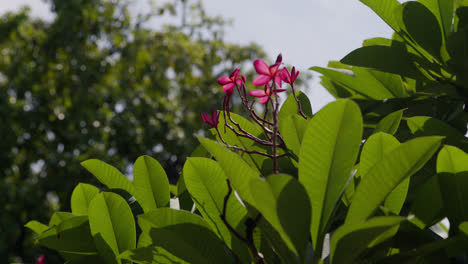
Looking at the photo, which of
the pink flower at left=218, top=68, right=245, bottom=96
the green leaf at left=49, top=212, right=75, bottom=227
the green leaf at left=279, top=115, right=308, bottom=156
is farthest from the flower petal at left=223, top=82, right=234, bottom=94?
the green leaf at left=49, top=212, right=75, bottom=227

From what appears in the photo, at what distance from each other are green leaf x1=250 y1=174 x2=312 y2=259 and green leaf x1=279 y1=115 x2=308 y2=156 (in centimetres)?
17

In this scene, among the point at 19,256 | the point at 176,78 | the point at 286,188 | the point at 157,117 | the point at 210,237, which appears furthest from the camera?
the point at 176,78

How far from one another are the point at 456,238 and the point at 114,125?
7.28m

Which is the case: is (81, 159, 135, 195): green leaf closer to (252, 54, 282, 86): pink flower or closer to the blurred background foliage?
(252, 54, 282, 86): pink flower

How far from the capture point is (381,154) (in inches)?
23.3

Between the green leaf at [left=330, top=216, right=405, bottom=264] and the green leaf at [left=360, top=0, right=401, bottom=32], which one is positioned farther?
the green leaf at [left=360, top=0, right=401, bottom=32]

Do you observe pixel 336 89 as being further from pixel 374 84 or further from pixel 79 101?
pixel 79 101

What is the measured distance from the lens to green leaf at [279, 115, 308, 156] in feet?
2.14

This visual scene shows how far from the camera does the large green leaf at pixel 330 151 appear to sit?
525 millimetres

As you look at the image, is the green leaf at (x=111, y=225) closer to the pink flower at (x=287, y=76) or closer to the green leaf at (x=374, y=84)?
the pink flower at (x=287, y=76)

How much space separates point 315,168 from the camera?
0.54 m

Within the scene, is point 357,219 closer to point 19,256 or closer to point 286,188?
point 286,188

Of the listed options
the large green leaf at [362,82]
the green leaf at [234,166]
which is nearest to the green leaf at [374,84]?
the large green leaf at [362,82]

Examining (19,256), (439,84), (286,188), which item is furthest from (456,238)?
(19,256)
